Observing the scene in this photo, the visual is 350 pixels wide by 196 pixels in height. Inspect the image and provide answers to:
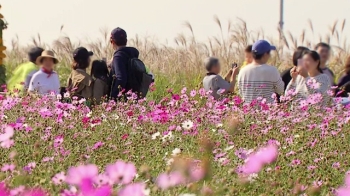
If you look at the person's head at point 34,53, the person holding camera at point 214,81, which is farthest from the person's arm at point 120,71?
the person's head at point 34,53

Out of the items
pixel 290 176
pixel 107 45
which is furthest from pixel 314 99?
pixel 107 45

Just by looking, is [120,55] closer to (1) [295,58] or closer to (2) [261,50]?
(2) [261,50]

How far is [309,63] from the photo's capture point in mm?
6000

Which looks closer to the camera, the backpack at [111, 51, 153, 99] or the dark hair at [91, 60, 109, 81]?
the backpack at [111, 51, 153, 99]

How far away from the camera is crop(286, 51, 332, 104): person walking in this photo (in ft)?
19.3

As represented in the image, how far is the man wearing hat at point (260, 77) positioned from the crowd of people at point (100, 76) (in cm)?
99

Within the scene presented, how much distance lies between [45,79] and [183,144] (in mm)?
2914

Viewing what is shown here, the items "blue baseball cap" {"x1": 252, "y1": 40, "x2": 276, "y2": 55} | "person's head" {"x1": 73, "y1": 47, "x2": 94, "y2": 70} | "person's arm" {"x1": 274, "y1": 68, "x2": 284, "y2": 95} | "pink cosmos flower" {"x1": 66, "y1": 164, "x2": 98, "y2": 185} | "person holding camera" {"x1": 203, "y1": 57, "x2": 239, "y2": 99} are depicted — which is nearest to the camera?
"pink cosmos flower" {"x1": 66, "y1": 164, "x2": 98, "y2": 185}

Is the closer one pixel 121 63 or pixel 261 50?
pixel 261 50

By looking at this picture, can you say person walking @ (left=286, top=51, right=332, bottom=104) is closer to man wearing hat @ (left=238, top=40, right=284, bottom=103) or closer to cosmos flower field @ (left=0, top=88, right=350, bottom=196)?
man wearing hat @ (left=238, top=40, right=284, bottom=103)

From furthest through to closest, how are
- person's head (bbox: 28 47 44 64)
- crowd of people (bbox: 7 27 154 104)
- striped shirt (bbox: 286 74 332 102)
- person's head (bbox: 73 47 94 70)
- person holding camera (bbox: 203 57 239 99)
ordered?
1. person's head (bbox: 28 47 44 64)
2. person's head (bbox: 73 47 94 70)
3. person holding camera (bbox: 203 57 239 99)
4. crowd of people (bbox: 7 27 154 104)
5. striped shirt (bbox: 286 74 332 102)

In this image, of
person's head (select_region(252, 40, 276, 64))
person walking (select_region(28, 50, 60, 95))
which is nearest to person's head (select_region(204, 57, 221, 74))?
person's head (select_region(252, 40, 276, 64))

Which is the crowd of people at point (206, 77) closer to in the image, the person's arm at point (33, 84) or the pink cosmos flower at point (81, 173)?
the person's arm at point (33, 84)

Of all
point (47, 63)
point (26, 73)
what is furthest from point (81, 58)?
point (26, 73)
